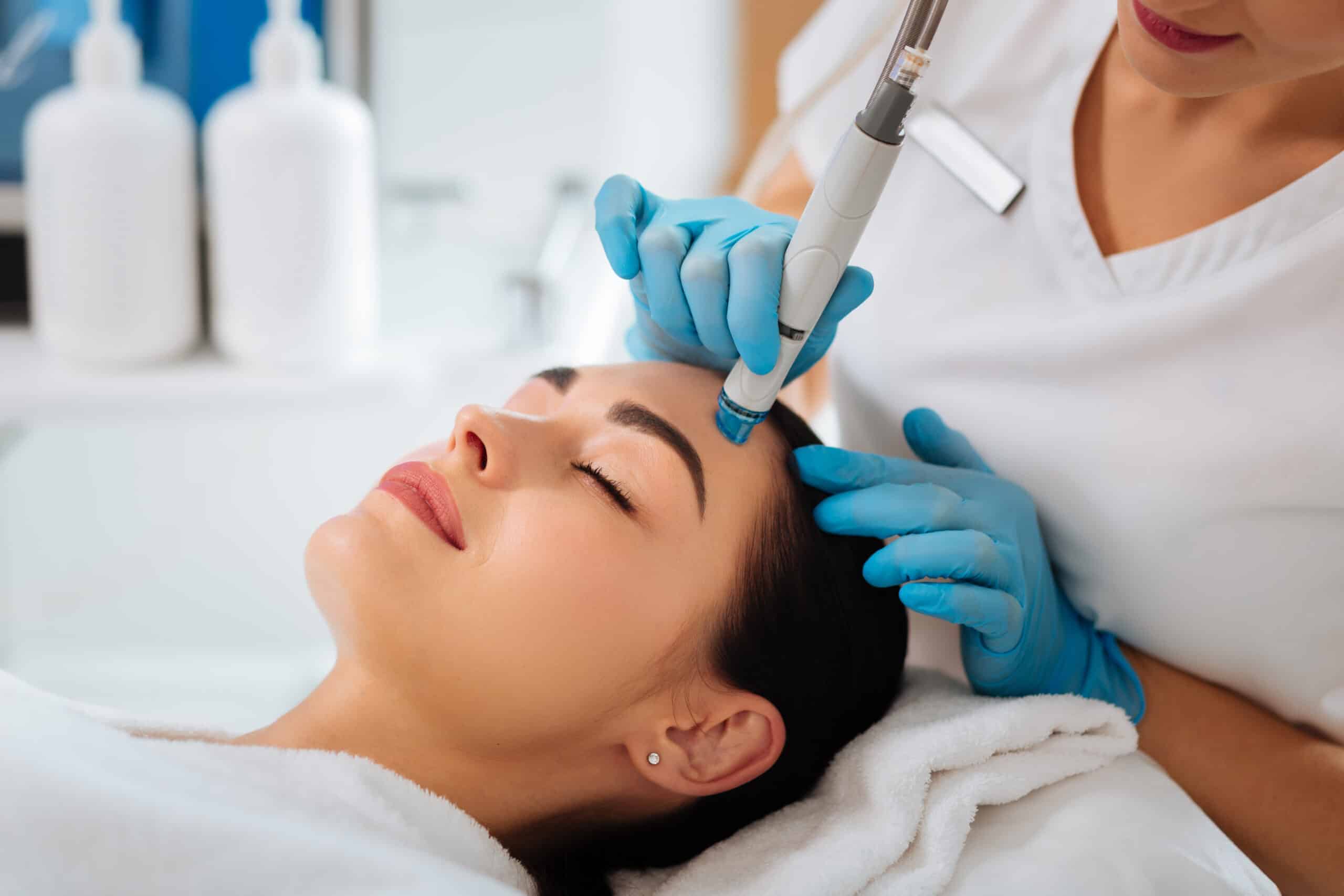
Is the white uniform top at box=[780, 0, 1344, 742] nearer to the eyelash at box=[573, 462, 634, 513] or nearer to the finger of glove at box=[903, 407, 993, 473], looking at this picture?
the finger of glove at box=[903, 407, 993, 473]

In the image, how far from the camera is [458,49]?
76.4 inches

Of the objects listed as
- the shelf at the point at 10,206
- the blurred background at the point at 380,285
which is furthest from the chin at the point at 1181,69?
the shelf at the point at 10,206

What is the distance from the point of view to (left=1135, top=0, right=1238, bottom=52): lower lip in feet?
2.44

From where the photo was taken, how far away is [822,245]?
813 mm

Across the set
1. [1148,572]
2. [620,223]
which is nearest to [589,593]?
[620,223]

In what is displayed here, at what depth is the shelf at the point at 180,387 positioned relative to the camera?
161 cm

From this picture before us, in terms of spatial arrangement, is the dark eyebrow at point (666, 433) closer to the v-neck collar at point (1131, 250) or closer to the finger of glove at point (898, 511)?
the finger of glove at point (898, 511)

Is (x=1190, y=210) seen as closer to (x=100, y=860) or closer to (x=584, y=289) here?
(x=100, y=860)

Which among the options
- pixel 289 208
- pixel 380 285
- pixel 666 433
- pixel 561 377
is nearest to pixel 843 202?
pixel 666 433

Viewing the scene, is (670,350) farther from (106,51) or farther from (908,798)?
(106,51)

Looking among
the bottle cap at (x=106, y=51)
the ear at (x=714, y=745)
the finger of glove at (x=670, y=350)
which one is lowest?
the ear at (x=714, y=745)

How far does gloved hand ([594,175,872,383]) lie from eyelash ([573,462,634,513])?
0.48 feet

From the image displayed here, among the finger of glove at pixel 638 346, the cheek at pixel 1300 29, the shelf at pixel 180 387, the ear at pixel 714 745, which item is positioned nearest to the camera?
the cheek at pixel 1300 29

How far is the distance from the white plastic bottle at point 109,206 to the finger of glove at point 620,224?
1.02 meters
